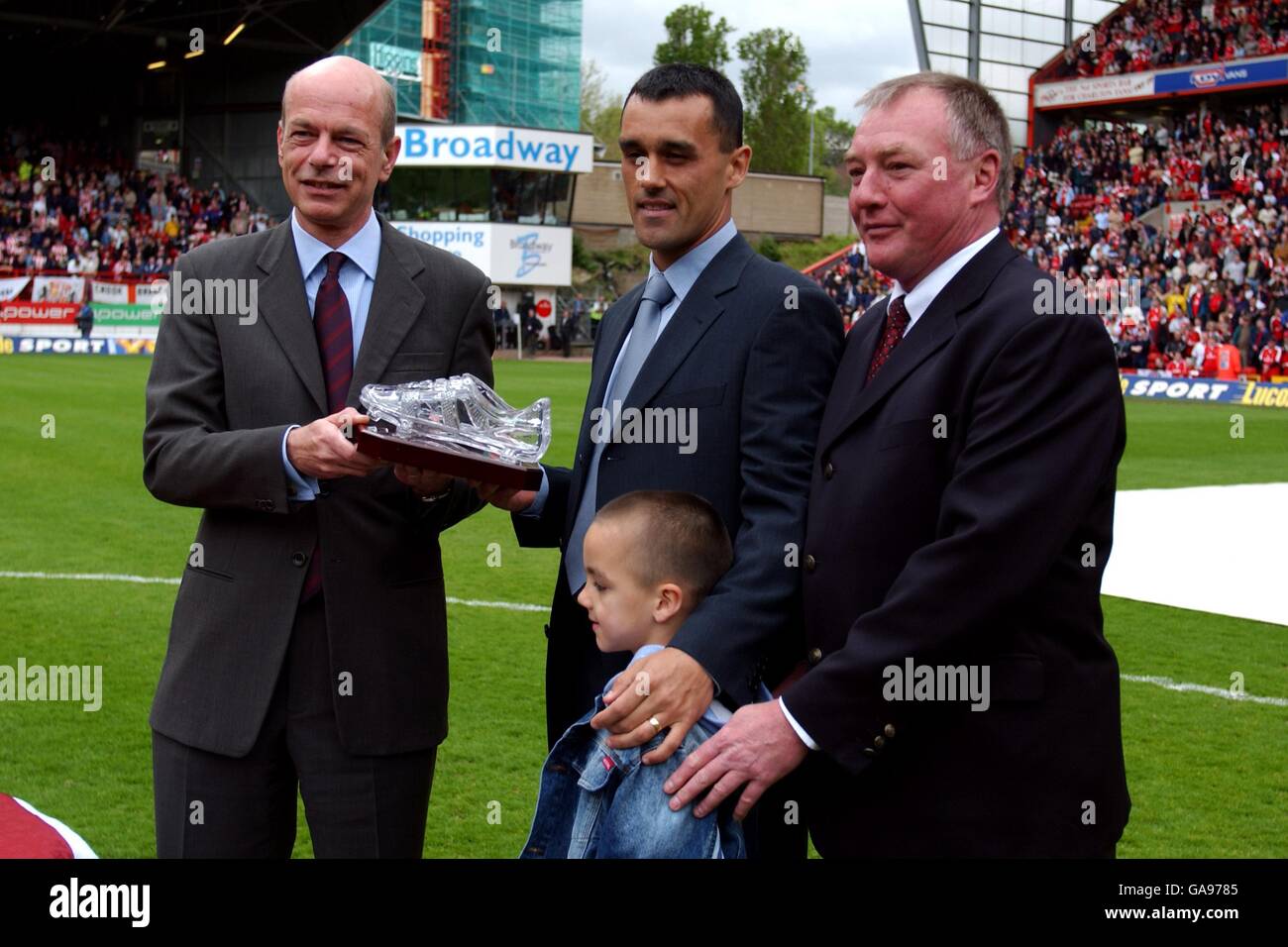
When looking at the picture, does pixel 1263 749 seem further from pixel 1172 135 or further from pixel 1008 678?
pixel 1172 135

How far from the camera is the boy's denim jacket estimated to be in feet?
8.46

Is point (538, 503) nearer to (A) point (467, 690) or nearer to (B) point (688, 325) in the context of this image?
(B) point (688, 325)

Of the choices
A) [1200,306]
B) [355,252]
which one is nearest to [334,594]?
[355,252]

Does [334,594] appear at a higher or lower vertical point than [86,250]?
lower

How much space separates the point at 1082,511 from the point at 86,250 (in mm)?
40377

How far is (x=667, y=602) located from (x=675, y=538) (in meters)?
0.13

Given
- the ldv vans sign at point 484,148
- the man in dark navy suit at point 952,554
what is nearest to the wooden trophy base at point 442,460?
the man in dark navy suit at point 952,554

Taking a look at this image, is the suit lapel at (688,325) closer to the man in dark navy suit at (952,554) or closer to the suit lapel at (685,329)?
the suit lapel at (685,329)

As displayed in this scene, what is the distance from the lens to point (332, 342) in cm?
311

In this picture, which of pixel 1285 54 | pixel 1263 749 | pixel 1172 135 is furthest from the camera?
pixel 1172 135

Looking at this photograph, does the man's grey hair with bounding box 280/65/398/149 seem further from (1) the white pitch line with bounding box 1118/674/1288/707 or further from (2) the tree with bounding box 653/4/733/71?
(2) the tree with bounding box 653/4/733/71

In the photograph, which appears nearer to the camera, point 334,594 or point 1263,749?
point 334,594
